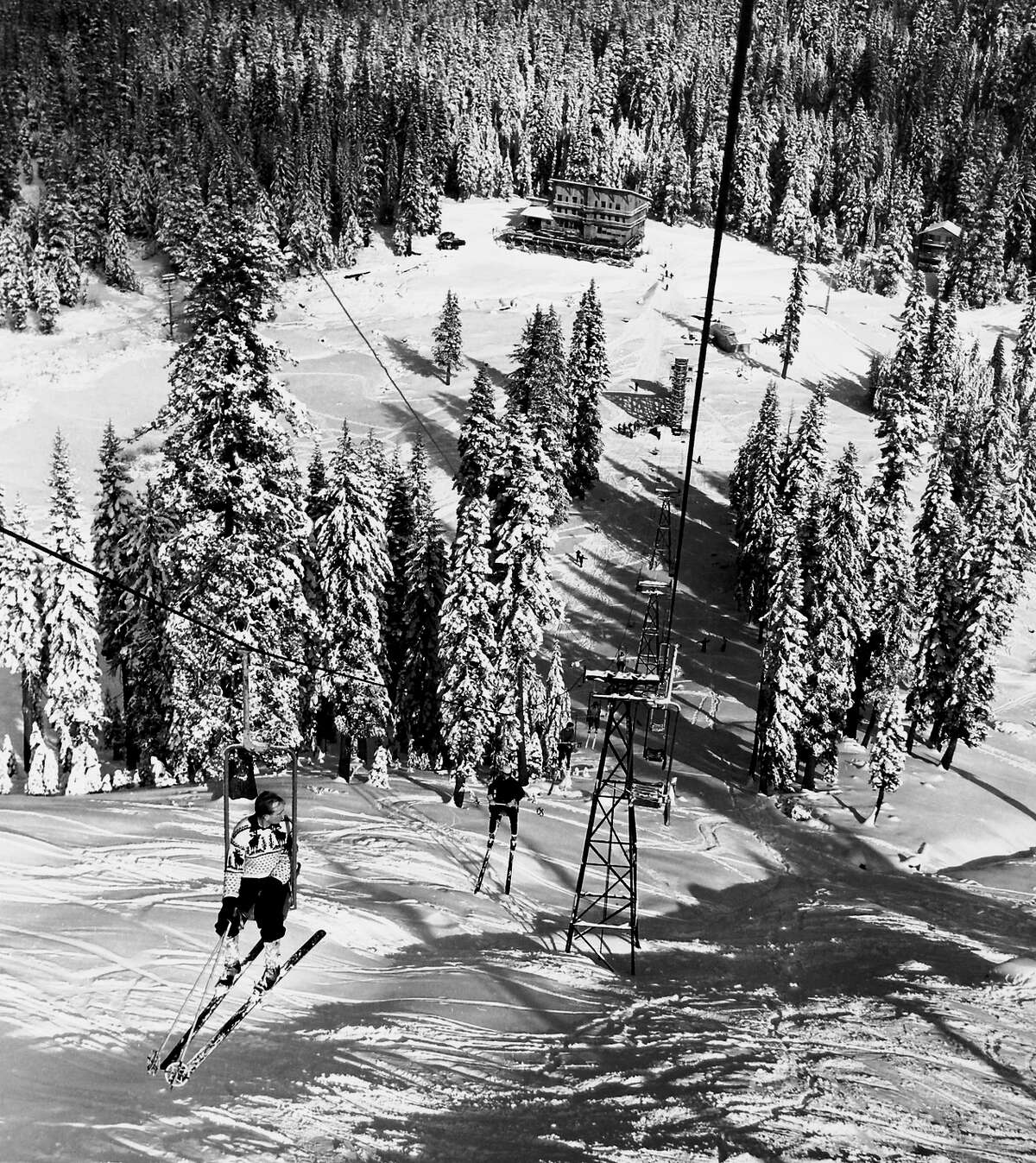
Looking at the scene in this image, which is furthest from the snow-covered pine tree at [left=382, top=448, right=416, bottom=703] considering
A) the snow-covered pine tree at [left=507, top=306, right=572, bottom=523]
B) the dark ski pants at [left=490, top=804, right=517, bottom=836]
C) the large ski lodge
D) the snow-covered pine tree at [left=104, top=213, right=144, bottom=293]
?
the large ski lodge

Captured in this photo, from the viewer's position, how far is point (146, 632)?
31531 mm

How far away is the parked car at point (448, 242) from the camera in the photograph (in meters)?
117

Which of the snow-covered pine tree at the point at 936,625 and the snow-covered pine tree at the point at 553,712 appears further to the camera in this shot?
the snow-covered pine tree at the point at 936,625

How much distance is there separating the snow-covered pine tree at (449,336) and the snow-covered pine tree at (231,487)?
216 feet

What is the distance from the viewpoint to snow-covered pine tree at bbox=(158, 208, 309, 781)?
20203 millimetres

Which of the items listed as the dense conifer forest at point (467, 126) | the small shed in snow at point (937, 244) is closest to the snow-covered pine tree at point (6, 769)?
the dense conifer forest at point (467, 126)

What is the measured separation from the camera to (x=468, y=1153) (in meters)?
10.9

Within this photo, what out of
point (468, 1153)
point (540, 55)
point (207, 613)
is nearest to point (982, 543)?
point (207, 613)

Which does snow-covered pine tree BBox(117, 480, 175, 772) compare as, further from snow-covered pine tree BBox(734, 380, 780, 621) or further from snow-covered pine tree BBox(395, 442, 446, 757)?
snow-covered pine tree BBox(734, 380, 780, 621)

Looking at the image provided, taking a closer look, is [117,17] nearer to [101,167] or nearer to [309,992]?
[101,167]

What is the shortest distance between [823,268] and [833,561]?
105013 mm

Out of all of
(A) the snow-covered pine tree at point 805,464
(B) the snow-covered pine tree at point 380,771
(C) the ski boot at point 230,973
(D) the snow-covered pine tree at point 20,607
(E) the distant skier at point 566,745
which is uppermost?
(C) the ski boot at point 230,973

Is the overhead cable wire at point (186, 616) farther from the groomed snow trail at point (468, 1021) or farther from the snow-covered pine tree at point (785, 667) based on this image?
the snow-covered pine tree at point (785, 667)

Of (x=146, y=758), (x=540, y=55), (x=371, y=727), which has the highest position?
(x=540, y=55)
